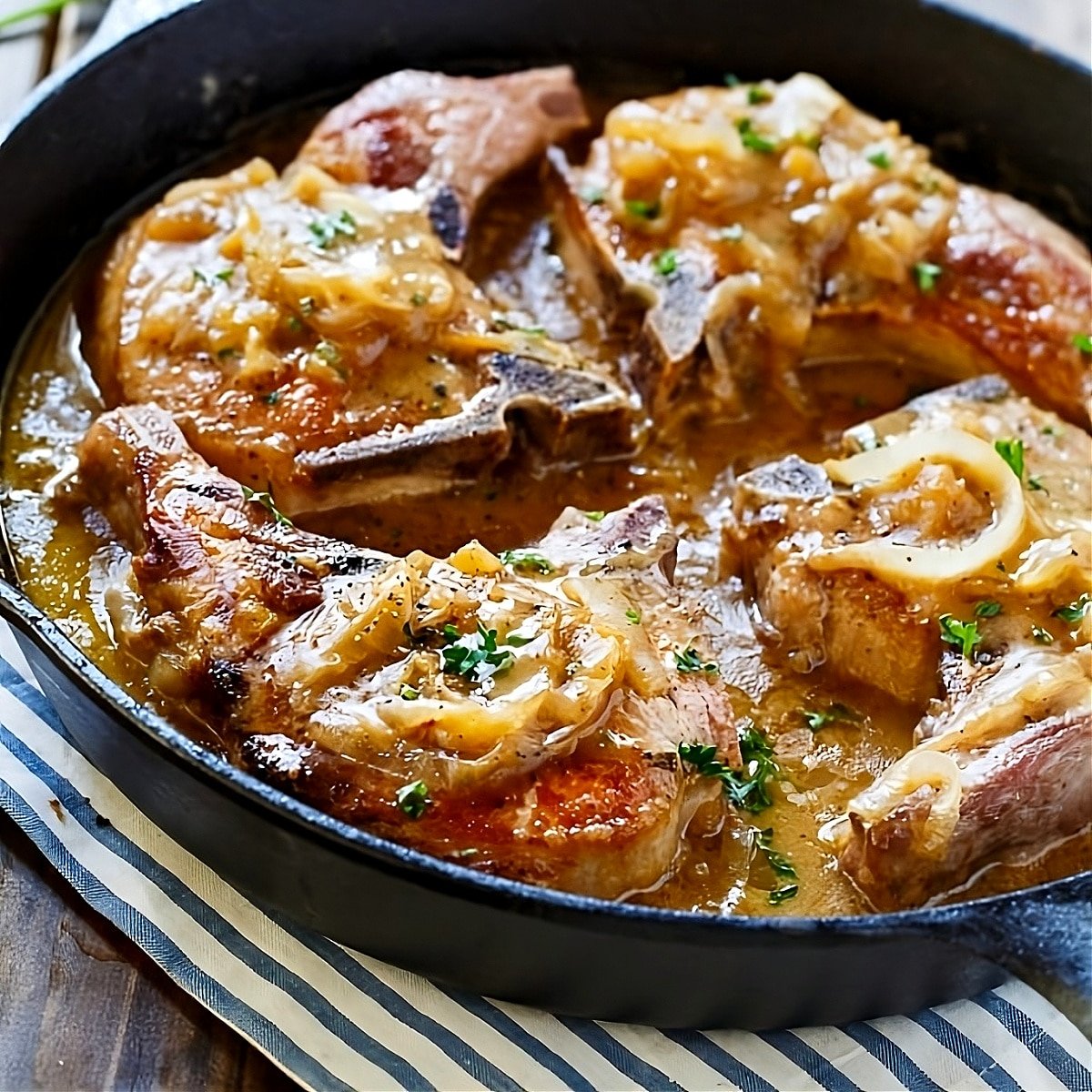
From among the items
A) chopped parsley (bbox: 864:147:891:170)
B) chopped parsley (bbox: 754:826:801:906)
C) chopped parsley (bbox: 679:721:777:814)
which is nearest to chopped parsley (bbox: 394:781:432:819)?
chopped parsley (bbox: 679:721:777:814)

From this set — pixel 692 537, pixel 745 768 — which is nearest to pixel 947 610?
pixel 745 768

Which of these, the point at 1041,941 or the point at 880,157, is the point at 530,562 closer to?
the point at 1041,941

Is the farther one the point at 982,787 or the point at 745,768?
the point at 745,768

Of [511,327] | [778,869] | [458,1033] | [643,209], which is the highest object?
[643,209]

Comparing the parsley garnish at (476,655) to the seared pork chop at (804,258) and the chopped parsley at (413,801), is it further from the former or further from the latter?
the seared pork chop at (804,258)

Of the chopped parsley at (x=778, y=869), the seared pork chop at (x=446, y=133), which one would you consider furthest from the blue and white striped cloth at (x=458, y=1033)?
the seared pork chop at (x=446, y=133)

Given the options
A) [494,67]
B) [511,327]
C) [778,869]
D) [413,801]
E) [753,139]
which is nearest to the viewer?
[413,801]

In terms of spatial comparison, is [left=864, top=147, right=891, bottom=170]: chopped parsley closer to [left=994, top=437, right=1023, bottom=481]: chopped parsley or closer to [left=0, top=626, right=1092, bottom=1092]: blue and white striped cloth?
[left=994, top=437, right=1023, bottom=481]: chopped parsley
